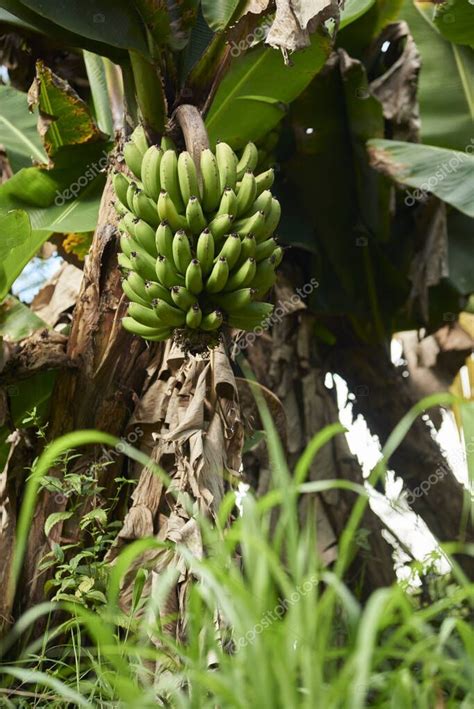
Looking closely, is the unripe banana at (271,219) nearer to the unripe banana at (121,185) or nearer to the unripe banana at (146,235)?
the unripe banana at (146,235)

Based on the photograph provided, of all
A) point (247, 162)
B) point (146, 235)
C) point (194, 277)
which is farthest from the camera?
point (247, 162)

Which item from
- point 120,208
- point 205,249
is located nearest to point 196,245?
point 205,249

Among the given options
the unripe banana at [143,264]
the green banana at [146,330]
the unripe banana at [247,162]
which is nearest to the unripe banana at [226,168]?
the unripe banana at [247,162]

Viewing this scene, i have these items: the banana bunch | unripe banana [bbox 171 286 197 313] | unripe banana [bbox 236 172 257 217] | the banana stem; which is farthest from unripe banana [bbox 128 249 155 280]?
the banana stem

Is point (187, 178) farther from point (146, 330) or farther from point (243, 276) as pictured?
point (146, 330)

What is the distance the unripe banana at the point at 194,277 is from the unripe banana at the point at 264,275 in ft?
0.52

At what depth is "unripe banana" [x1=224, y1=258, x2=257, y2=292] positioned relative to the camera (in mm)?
1884

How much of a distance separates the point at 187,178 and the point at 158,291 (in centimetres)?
24

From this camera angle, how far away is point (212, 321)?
1880 mm

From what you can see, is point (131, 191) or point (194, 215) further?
point (131, 191)

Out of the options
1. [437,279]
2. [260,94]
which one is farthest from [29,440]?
[437,279]

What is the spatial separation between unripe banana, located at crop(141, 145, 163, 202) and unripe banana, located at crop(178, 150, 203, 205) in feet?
0.29

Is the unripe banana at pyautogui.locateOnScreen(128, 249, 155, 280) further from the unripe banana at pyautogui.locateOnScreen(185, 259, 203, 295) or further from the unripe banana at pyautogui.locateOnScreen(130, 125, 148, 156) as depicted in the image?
the unripe banana at pyautogui.locateOnScreen(130, 125, 148, 156)

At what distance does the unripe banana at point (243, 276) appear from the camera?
188 cm
